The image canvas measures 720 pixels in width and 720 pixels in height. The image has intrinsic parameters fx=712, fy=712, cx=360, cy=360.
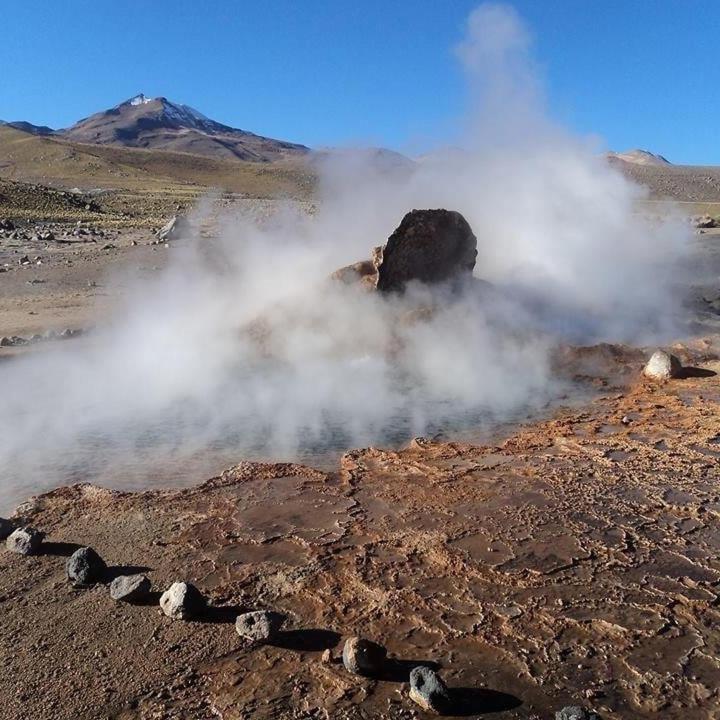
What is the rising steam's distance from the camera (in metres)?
5.18

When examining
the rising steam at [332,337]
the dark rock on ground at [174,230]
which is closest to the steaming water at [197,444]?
the rising steam at [332,337]

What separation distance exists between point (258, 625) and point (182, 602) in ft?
1.12

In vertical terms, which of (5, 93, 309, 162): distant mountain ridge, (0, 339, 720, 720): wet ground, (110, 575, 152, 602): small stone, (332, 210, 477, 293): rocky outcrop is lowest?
(0, 339, 720, 720): wet ground

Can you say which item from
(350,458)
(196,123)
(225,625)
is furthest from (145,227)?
(196,123)

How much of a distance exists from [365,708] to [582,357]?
217 inches

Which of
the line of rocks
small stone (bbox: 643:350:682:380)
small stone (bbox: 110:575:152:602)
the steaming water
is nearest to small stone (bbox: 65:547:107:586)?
the line of rocks

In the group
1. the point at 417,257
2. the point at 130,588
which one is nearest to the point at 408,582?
the point at 130,588

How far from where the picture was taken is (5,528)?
11.7ft

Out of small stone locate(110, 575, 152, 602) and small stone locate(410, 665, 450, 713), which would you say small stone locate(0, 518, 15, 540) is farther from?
small stone locate(410, 665, 450, 713)

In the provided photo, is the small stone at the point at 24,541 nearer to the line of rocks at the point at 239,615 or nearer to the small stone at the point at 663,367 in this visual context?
the line of rocks at the point at 239,615

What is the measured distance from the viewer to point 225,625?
2818mm

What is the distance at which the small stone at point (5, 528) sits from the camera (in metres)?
3.53

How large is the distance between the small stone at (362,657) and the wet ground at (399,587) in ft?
0.12

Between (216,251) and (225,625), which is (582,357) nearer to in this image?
(225,625)
